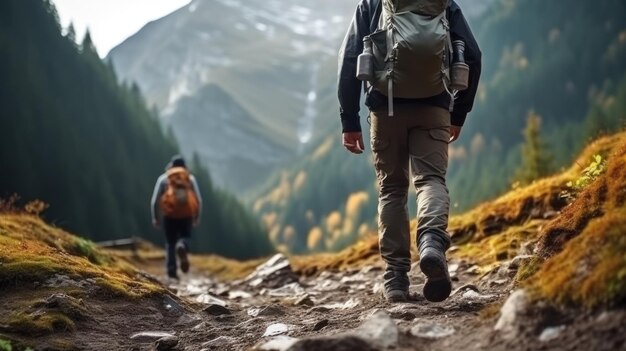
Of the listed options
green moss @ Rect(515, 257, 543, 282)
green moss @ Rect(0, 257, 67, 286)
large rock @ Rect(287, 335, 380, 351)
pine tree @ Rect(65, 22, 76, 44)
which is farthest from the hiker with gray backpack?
pine tree @ Rect(65, 22, 76, 44)

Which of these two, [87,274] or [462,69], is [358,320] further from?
[87,274]

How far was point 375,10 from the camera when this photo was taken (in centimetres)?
523

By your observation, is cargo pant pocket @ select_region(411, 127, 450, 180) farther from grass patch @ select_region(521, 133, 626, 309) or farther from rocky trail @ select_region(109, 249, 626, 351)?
grass patch @ select_region(521, 133, 626, 309)

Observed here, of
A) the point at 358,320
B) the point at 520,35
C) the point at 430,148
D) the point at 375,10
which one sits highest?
the point at 520,35

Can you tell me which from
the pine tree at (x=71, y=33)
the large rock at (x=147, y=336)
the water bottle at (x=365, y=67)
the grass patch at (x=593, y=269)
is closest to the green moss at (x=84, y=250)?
the large rock at (x=147, y=336)

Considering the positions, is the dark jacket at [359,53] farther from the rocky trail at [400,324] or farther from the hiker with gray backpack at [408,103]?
the rocky trail at [400,324]

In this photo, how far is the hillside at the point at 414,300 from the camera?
3.11 m

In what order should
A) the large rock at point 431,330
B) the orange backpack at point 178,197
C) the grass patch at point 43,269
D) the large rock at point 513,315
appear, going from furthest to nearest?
the orange backpack at point 178,197 → the grass patch at point 43,269 → the large rock at point 431,330 → the large rock at point 513,315

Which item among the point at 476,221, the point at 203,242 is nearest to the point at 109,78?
the point at 203,242

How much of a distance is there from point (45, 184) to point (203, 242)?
66.1 ft

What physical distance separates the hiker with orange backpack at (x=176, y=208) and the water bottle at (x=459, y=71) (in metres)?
9.09

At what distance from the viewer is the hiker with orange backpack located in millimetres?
13148

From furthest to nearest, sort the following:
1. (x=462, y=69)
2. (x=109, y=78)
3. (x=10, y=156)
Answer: (x=109, y=78), (x=10, y=156), (x=462, y=69)

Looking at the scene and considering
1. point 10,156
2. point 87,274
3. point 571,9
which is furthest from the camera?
point 571,9
